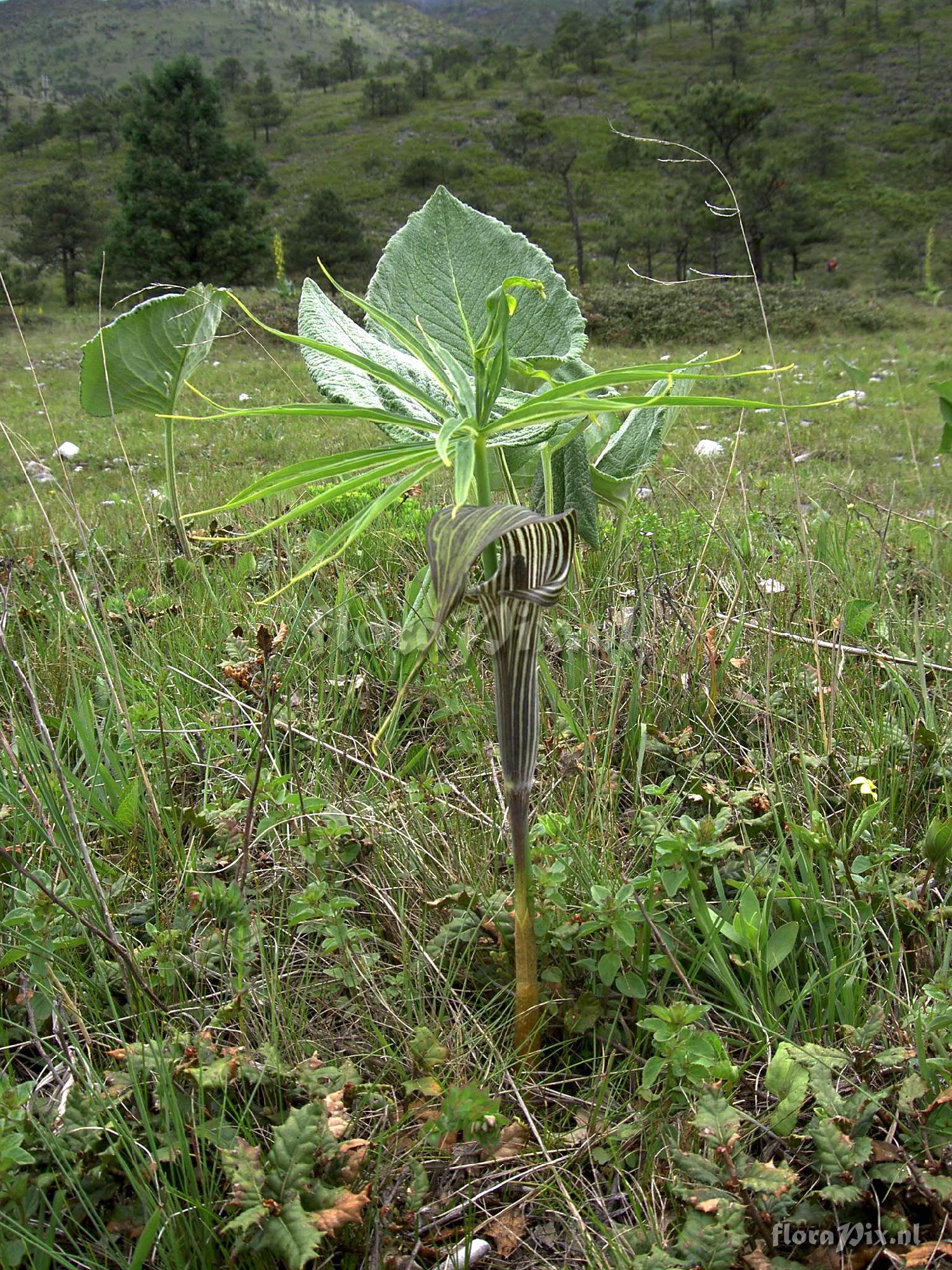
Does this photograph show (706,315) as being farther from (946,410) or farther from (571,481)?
(571,481)

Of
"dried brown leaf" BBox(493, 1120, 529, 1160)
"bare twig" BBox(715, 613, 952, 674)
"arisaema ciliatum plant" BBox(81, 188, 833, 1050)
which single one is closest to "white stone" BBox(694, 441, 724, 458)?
"bare twig" BBox(715, 613, 952, 674)

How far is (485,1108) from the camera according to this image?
3.62 ft

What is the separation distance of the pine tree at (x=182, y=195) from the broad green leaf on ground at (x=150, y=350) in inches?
1154

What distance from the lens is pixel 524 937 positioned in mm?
1187

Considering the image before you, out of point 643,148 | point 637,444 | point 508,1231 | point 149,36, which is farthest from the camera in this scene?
point 149,36

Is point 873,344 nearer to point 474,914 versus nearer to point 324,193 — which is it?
point 474,914

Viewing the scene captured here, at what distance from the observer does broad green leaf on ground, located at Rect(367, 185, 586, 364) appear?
4.63 ft

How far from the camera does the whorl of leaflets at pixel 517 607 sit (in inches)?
31.2

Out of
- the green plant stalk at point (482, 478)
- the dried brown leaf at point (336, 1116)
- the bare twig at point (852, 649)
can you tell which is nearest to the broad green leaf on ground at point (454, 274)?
the green plant stalk at point (482, 478)

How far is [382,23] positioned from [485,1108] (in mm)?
204003

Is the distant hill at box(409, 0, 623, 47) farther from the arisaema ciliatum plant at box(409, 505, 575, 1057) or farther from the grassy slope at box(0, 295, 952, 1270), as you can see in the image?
the arisaema ciliatum plant at box(409, 505, 575, 1057)

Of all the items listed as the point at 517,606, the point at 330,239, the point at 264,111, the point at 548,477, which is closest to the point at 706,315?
the point at 548,477
